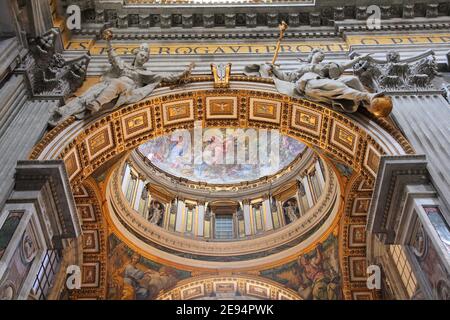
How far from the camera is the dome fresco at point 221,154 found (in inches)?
730

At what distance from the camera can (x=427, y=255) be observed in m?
6.63

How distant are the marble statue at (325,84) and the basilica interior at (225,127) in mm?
38

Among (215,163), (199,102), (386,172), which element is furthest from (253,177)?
(386,172)

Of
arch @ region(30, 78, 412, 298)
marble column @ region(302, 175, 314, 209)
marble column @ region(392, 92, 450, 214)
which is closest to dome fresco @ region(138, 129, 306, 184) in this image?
marble column @ region(302, 175, 314, 209)

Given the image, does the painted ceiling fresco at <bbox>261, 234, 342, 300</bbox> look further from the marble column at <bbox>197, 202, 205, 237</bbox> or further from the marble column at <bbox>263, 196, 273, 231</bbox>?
the marble column at <bbox>197, 202, 205, 237</bbox>

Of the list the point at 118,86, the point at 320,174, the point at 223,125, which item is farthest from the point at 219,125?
the point at 320,174

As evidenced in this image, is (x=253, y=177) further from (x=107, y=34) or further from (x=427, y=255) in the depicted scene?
(x=427, y=255)

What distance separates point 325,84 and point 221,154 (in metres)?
11.1

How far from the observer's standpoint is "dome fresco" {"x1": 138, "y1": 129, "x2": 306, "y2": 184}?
18.5 meters

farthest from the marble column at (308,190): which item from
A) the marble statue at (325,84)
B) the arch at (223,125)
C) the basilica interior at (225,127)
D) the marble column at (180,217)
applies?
the marble statue at (325,84)

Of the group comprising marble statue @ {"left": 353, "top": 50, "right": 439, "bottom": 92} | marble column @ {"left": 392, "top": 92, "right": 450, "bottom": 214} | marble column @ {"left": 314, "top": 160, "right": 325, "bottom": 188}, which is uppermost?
marble column @ {"left": 314, "top": 160, "right": 325, "bottom": 188}

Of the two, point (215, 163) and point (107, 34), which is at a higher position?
point (215, 163)

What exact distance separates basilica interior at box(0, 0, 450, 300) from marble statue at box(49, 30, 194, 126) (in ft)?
0.13
